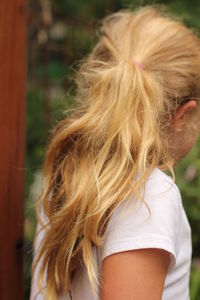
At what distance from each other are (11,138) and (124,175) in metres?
0.35

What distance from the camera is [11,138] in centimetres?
136

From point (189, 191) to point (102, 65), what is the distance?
111 cm

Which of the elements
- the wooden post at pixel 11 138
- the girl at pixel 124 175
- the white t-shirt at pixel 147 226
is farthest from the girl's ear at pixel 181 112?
the wooden post at pixel 11 138

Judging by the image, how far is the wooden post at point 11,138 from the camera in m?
1.32

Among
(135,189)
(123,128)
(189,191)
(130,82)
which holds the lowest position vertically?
(189,191)

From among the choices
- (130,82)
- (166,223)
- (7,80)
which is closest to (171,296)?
(166,223)

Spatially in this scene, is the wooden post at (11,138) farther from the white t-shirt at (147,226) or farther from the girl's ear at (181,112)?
the girl's ear at (181,112)

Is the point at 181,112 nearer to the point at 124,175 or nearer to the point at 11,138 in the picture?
the point at 124,175

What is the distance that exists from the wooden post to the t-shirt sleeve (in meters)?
0.34

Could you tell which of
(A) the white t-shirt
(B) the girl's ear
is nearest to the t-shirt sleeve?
(A) the white t-shirt

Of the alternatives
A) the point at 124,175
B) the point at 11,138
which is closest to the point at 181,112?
the point at 124,175

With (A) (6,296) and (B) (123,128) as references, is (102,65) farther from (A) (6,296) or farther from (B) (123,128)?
(A) (6,296)

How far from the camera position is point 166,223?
3.76 feet

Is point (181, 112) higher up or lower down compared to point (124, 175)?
higher up
